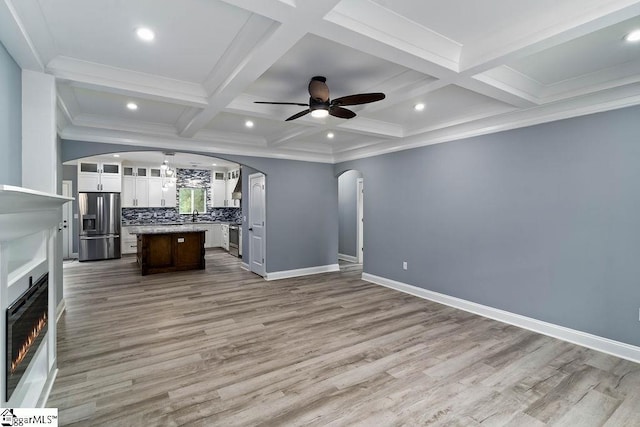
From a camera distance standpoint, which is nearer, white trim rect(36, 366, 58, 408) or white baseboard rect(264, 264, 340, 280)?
white trim rect(36, 366, 58, 408)

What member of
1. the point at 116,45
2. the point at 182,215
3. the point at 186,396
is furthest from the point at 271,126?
the point at 182,215

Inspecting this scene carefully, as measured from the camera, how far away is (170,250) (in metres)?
6.99

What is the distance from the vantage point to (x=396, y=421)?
83.4 inches

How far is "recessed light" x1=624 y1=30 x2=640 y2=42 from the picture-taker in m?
2.29

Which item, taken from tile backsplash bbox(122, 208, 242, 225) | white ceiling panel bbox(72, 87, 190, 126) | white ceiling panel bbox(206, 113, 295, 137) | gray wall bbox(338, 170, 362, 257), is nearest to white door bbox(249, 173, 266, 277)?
white ceiling panel bbox(206, 113, 295, 137)

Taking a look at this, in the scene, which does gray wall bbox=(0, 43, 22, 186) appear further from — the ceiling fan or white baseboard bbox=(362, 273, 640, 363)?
white baseboard bbox=(362, 273, 640, 363)

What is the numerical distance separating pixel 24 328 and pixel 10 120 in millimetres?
1516

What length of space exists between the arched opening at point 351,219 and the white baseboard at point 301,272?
1.00m

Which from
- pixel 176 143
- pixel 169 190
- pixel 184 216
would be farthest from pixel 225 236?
pixel 176 143

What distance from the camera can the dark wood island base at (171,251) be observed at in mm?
6730

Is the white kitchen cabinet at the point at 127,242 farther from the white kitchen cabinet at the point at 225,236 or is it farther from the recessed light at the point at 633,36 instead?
the recessed light at the point at 633,36

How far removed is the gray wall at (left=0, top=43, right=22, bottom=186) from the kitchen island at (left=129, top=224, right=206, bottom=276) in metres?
4.43

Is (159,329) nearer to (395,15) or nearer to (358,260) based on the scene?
(395,15)

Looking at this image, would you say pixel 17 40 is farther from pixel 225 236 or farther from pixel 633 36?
pixel 225 236
